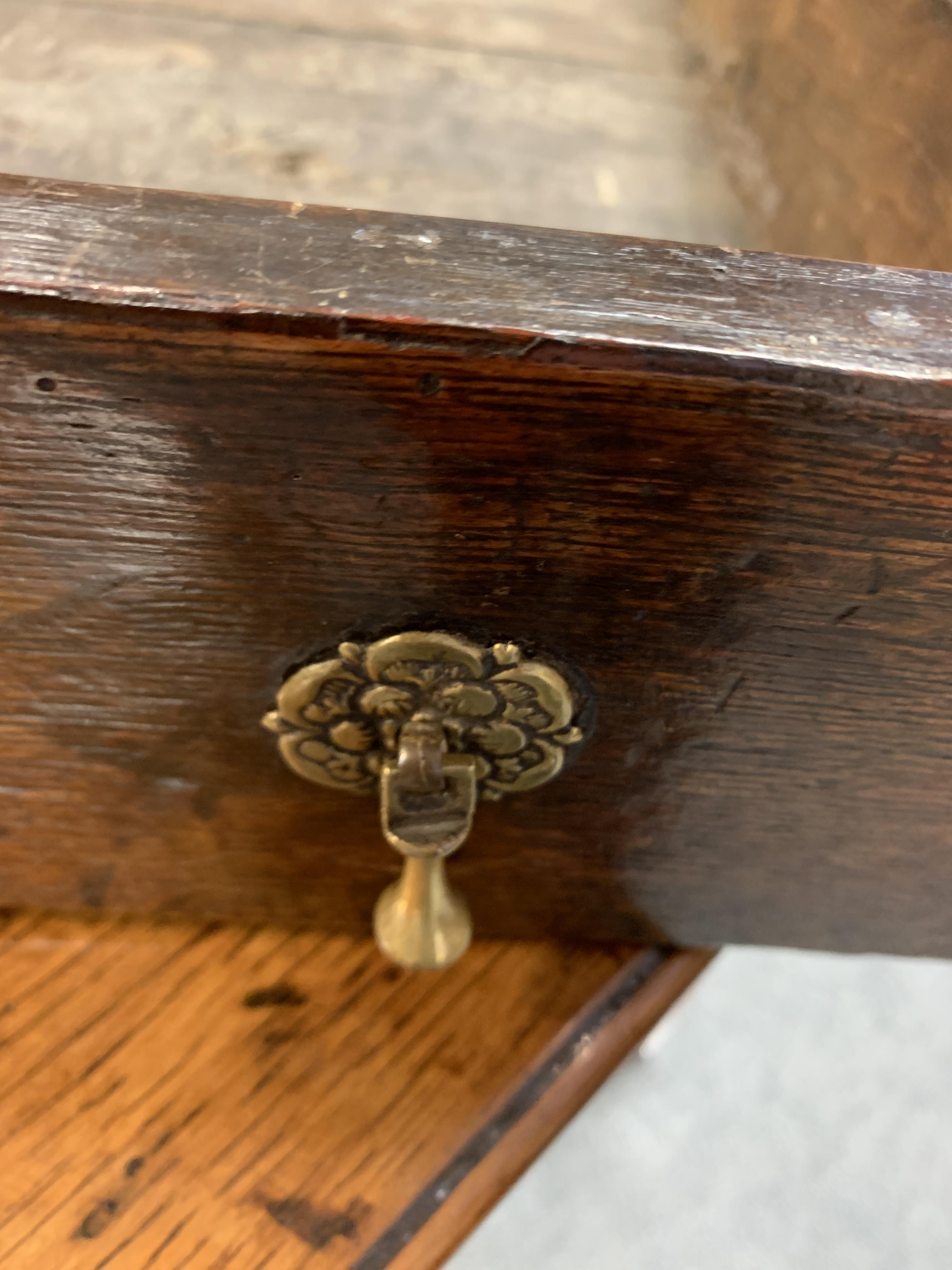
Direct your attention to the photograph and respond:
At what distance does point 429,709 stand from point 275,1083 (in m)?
0.25

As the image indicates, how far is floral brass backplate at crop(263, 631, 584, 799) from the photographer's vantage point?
0.31 meters

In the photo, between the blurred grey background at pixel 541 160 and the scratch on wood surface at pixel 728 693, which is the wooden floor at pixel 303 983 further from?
the scratch on wood surface at pixel 728 693

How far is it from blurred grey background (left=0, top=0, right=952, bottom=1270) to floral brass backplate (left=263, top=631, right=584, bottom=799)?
243mm

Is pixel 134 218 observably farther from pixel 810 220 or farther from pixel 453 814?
pixel 810 220

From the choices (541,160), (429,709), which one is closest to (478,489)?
(429,709)

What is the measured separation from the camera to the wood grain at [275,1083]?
43cm

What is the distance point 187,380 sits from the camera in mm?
235

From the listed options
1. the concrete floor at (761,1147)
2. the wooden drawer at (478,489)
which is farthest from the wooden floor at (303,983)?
the concrete floor at (761,1147)

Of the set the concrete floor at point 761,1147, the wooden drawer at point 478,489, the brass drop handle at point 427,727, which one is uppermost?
the wooden drawer at point 478,489

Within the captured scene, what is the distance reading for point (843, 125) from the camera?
0.47m

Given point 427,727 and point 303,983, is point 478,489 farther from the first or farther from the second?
point 303,983

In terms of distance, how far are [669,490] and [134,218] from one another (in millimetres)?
150

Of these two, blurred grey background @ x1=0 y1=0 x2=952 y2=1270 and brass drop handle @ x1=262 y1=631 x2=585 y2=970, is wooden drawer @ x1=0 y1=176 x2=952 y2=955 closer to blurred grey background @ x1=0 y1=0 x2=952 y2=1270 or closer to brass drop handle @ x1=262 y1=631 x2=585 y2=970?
brass drop handle @ x1=262 y1=631 x2=585 y2=970

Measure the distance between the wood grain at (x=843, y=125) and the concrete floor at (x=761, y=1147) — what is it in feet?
2.09
